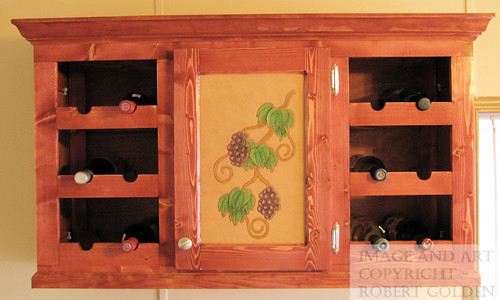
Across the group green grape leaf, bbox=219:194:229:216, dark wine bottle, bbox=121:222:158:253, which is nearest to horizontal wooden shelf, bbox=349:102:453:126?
green grape leaf, bbox=219:194:229:216

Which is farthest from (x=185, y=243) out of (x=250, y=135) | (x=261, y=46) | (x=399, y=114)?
(x=399, y=114)

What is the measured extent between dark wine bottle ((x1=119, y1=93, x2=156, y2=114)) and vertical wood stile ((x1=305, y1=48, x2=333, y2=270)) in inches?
21.0

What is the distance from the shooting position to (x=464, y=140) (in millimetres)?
1047

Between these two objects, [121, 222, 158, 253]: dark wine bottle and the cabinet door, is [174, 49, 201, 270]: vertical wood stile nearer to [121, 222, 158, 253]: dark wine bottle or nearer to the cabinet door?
the cabinet door

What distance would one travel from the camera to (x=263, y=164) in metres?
1.03

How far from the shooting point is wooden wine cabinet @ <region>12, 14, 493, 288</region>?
1029 mm

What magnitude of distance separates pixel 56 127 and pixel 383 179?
1018mm

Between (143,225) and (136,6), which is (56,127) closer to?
(143,225)

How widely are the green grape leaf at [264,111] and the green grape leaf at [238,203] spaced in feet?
0.73

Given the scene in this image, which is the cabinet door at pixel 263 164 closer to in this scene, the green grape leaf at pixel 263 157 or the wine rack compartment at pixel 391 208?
the green grape leaf at pixel 263 157

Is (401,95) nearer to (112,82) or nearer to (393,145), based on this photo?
(393,145)

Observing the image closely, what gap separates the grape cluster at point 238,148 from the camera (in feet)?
3.39

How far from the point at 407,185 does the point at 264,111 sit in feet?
1.62

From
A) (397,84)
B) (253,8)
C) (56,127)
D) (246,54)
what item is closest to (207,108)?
(246,54)
